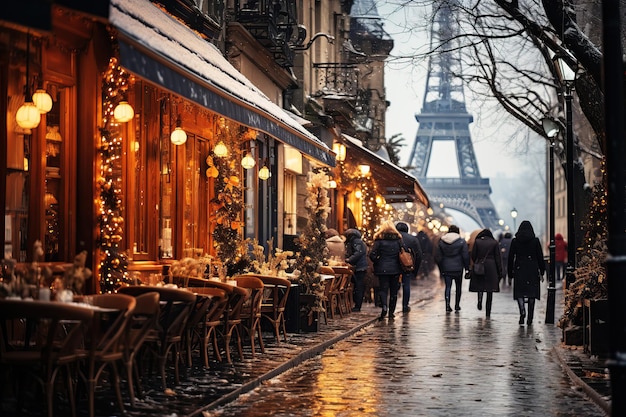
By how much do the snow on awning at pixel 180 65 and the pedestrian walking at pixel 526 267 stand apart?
7035mm

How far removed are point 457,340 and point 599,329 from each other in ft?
14.1

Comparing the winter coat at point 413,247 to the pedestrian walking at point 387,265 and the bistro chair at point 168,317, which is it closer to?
the pedestrian walking at point 387,265

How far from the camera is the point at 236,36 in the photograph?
23.1m

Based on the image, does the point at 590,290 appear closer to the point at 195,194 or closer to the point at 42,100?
the point at 195,194

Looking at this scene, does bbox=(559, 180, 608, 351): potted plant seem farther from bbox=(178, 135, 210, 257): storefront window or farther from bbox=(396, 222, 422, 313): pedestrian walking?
bbox=(396, 222, 422, 313): pedestrian walking

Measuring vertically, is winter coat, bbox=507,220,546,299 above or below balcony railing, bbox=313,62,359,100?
below

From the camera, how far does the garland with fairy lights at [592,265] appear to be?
1605cm

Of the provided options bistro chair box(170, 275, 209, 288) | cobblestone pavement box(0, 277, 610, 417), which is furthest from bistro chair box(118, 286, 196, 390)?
bistro chair box(170, 275, 209, 288)

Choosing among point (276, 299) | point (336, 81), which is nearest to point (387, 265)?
point (276, 299)

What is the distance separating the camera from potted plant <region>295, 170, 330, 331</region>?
1967 centimetres

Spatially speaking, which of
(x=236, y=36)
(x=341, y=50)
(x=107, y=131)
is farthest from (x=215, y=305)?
(x=341, y=50)

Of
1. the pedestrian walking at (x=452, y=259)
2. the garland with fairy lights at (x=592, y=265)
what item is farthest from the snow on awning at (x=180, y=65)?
the pedestrian walking at (x=452, y=259)

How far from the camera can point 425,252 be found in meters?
48.7

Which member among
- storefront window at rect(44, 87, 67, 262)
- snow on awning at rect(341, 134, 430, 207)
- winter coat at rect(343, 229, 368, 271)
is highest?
snow on awning at rect(341, 134, 430, 207)
